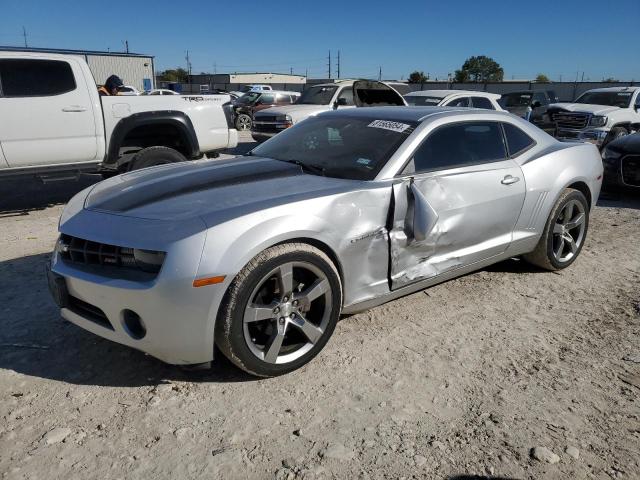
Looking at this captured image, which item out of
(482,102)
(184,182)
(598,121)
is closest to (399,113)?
(184,182)

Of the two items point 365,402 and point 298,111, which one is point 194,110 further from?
point 298,111

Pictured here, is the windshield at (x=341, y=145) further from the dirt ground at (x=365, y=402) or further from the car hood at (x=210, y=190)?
the dirt ground at (x=365, y=402)

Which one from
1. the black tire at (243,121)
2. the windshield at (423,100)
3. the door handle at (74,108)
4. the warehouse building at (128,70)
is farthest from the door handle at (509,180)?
the warehouse building at (128,70)

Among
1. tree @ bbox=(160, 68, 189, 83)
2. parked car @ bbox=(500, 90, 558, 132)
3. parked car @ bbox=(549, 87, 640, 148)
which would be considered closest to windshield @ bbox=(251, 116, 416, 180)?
parked car @ bbox=(549, 87, 640, 148)

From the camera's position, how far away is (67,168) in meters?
6.30

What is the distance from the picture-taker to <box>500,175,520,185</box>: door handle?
3.91 metres

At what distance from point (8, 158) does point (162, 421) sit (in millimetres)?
4787

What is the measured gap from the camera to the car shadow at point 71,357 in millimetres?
2889

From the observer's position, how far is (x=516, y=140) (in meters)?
4.27

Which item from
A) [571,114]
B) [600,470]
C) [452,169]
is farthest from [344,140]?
[571,114]

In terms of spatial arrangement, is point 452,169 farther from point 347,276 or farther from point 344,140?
point 347,276

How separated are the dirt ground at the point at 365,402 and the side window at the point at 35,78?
124 inches

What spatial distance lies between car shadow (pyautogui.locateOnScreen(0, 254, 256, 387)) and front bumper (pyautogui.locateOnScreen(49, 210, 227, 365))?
25cm

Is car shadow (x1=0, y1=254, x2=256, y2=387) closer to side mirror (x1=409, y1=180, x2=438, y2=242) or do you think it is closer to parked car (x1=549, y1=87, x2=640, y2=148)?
side mirror (x1=409, y1=180, x2=438, y2=242)
